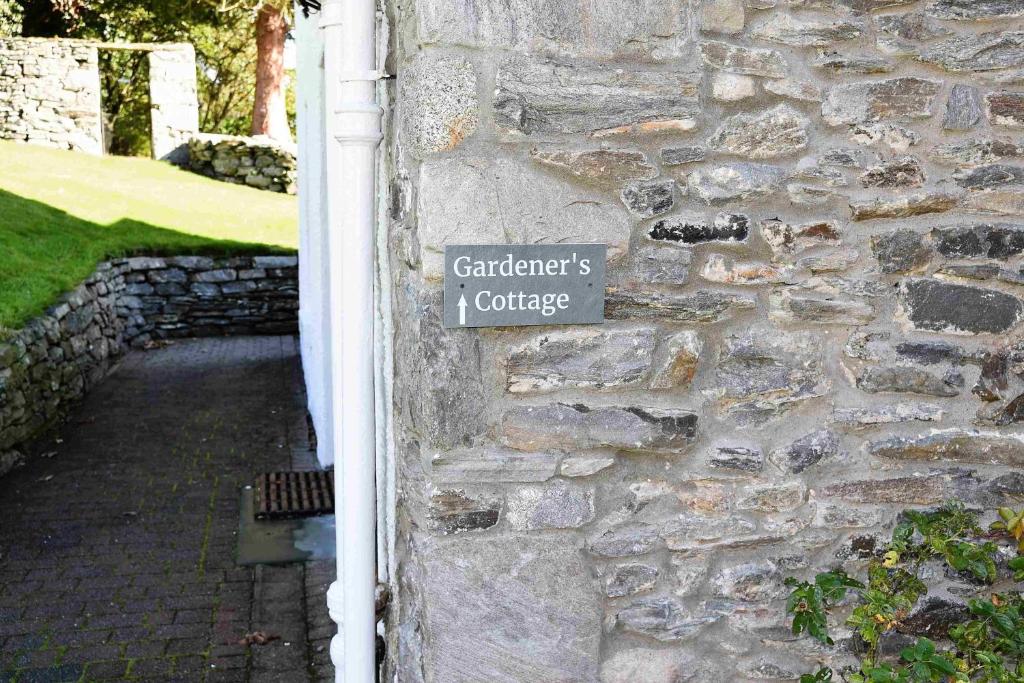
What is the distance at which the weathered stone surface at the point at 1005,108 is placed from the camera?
255 centimetres

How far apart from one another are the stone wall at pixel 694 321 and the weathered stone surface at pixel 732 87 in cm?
1

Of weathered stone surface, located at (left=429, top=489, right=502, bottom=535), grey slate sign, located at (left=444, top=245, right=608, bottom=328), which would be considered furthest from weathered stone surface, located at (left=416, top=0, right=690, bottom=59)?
weathered stone surface, located at (left=429, top=489, right=502, bottom=535)

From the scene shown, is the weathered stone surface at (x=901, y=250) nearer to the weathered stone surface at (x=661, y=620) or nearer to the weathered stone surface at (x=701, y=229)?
the weathered stone surface at (x=701, y=229)

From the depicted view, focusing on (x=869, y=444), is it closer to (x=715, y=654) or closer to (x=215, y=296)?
(x=715, y=654)

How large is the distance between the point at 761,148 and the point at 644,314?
0.54 metres

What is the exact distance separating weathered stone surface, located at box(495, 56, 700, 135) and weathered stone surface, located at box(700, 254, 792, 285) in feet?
1.22

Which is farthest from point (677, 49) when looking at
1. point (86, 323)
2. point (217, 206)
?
point (217, 206)

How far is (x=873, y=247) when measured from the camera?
8.38 feet

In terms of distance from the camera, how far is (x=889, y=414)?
8.61 feet

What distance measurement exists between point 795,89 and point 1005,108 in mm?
621

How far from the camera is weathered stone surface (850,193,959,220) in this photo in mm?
2527

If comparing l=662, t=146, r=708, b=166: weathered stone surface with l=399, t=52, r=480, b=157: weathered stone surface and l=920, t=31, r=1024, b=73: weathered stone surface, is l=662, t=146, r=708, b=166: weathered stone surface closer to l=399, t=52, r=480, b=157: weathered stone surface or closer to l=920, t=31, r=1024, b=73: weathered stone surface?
l=399, t=52, r=480, b=157: weathered stone surface

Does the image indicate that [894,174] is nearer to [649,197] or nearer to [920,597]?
[649,197]

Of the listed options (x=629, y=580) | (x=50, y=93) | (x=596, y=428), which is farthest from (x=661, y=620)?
(x=50, y=93)
